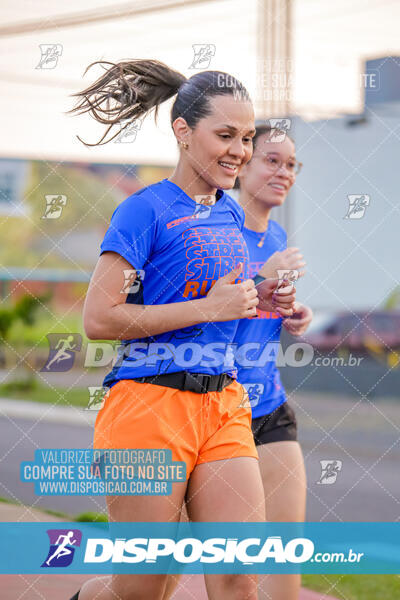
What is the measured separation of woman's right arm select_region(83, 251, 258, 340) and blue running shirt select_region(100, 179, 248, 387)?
0.05 meters

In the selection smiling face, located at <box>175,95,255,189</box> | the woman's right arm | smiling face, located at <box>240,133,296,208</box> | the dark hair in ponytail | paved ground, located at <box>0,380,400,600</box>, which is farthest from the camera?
paved ground, located at <box>0,380,400,600</box>

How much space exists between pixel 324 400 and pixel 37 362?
7182mm

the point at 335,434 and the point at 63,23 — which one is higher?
the point at 63,23

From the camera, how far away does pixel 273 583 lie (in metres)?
3.67

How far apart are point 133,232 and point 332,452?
7.85 metres

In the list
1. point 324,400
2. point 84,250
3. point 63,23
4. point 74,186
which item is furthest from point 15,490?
point 74,186

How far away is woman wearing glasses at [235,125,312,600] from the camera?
12.0 feet

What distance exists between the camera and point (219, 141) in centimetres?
310

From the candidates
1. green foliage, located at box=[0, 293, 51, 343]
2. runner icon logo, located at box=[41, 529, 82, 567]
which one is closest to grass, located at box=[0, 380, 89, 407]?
green foliage, located at box=[0, 293, 51, 343]

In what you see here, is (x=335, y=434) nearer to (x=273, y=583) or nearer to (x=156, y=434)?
(x=273, y=583)

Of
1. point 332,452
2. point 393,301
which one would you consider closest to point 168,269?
point 332,452

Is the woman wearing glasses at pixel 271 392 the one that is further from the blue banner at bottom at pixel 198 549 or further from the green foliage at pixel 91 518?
Answer: the green foliage at pixel 91 518

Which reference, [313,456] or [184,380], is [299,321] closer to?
[184,380]

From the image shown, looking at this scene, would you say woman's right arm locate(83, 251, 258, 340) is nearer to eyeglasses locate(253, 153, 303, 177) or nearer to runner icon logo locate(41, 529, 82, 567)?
eyeglasses locate(253, 153, 303, 177)
